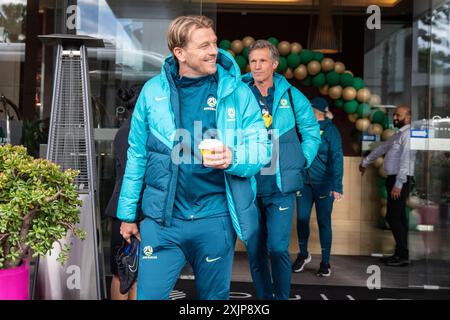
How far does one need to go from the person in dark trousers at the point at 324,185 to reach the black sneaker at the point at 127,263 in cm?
291

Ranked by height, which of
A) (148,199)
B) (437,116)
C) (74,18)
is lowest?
(148,199)

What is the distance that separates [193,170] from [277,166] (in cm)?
154

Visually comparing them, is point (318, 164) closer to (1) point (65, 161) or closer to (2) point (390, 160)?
(2) point (390, 160)

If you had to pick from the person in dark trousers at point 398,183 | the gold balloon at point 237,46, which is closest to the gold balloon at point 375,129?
the person in dark trousers at point 398,183

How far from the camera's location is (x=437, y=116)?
554 centimetres

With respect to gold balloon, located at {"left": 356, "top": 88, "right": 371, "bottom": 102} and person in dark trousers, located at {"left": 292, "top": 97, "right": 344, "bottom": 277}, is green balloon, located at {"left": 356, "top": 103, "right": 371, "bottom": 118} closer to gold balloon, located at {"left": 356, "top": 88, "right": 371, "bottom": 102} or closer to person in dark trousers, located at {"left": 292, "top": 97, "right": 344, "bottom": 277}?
gold balloon, located at {"left": 356, "top": 88, "right": 371, "bottom": 102}

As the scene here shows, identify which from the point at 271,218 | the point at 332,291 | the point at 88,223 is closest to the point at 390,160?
the point at 332,291

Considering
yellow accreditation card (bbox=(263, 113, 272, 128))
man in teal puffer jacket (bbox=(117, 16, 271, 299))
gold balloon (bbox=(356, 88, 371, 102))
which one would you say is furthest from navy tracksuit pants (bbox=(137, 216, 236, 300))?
gold balloon (bbox=(356, 88, 371, 102))

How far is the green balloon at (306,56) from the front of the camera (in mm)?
8227

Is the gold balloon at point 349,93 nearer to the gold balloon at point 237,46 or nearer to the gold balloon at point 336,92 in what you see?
the gold balloon at point 336,92

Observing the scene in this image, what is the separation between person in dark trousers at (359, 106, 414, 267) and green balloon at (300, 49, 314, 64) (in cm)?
172

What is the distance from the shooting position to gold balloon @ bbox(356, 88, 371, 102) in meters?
8.01

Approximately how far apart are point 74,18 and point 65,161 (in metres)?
2.24

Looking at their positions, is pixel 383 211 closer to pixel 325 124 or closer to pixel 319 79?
pixel 325 124
